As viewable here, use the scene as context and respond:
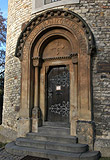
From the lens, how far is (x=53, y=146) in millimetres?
4762

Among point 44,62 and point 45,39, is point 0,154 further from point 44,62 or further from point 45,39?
point 45,39

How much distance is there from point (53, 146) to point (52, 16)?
4.52m

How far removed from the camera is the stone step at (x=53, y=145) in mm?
4473

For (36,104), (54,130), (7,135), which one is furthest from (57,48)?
(7,135)

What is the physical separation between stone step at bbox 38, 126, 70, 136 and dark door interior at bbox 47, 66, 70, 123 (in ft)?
1.35

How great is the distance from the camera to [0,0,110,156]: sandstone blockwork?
16.3 ft

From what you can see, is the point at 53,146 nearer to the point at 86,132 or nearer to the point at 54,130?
the point at 54,130

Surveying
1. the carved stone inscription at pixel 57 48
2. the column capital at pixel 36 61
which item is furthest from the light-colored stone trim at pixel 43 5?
the column capital at pixel 36 61

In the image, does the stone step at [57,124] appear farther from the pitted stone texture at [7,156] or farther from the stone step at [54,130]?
the pitted stone texture at [7,156]

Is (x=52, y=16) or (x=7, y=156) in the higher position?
(x=52, y=16)

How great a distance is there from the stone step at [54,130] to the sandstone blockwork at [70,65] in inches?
9.3

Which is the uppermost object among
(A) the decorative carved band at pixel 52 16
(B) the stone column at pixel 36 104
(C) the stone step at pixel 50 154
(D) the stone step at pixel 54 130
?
(A) the decorative carved band at pixel 52 16

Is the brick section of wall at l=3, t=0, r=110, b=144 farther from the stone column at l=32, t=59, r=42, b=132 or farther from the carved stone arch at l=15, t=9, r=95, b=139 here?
the stone column at l=32, t=59, r=42, b=132

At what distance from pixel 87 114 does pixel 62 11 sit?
12.2 ft
